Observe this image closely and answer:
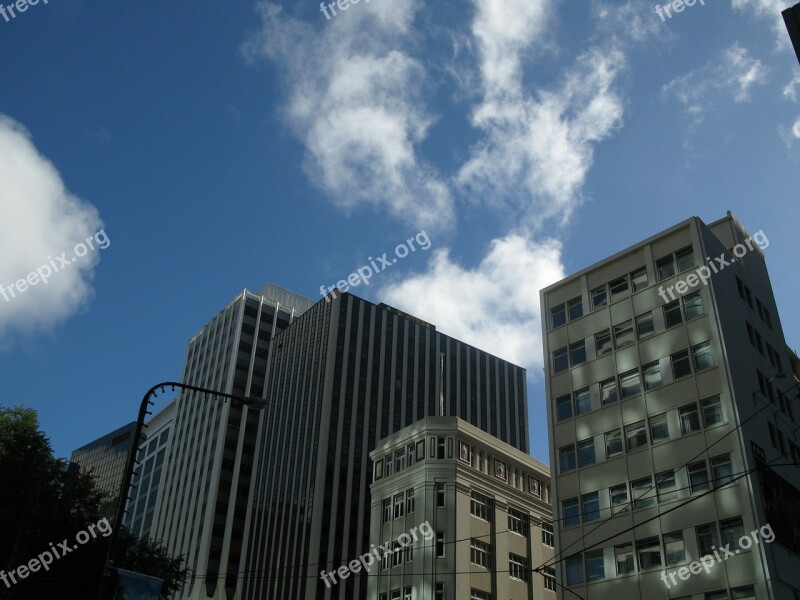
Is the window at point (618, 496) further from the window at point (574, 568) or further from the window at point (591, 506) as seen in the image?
the window at point (574, 568)

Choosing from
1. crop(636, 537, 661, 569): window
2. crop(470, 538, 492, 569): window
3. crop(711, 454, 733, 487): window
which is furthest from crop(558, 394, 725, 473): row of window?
crop(470, 538, 492, 569): window

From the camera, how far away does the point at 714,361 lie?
140ft

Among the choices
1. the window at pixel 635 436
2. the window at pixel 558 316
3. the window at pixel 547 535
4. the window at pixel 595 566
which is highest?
the window at pixel 558 316

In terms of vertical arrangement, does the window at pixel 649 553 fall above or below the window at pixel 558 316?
below

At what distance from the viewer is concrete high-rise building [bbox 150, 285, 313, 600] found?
11131cm

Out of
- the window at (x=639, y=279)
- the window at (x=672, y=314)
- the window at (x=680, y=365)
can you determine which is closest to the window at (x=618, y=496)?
the window at (x=680, y=365)

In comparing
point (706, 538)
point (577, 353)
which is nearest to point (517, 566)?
point (577, 353)

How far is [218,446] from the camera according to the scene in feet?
398

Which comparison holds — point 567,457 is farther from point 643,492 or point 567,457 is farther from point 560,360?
point 560,360

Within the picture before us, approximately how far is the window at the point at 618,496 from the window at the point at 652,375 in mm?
5638

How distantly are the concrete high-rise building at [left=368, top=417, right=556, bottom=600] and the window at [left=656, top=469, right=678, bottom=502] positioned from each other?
67.5ft

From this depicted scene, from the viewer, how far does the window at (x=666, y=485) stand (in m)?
41.3

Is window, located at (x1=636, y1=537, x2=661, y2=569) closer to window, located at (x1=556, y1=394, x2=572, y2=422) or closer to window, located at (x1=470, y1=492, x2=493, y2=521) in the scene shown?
window, located at (x1=556, y1=394, x2=572, y2=422)

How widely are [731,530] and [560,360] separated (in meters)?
15.6
